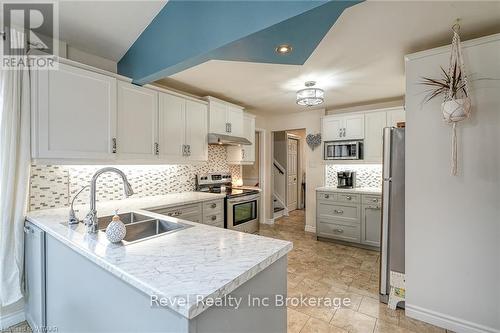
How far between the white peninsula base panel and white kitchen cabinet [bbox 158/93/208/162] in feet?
7.19

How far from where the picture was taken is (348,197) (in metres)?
3.80

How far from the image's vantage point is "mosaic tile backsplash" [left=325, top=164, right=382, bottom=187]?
4.05 metres

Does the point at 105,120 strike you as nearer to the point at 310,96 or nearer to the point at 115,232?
the point at 115,232

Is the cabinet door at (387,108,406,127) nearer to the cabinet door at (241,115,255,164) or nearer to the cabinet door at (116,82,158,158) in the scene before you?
the cabinet door at (241,115,255,164)

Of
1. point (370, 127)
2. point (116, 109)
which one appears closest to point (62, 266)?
point (116, 109)

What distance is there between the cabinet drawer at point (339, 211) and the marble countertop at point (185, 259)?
284 cm

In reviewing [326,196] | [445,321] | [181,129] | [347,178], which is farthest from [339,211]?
[181,129]

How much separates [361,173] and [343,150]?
1.85ft

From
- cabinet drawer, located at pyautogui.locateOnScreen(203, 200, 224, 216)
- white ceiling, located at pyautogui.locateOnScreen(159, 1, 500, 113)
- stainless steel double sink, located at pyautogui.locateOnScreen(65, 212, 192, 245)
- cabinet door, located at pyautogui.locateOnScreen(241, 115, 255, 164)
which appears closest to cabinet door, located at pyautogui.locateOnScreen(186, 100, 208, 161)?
white ceiling, located at pyautogui.locateOnScreen(159, 1, 500, 113)

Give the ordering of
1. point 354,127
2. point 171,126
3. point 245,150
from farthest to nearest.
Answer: point 245,150 < point 354,127 < point 171,126

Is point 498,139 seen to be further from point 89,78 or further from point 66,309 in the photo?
point 89,78

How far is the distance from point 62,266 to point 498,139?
3125 mm

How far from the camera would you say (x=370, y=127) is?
3869 millimetres

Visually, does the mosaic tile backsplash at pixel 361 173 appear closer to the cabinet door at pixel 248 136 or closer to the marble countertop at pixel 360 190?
the marble countertop at pixel 360 190
